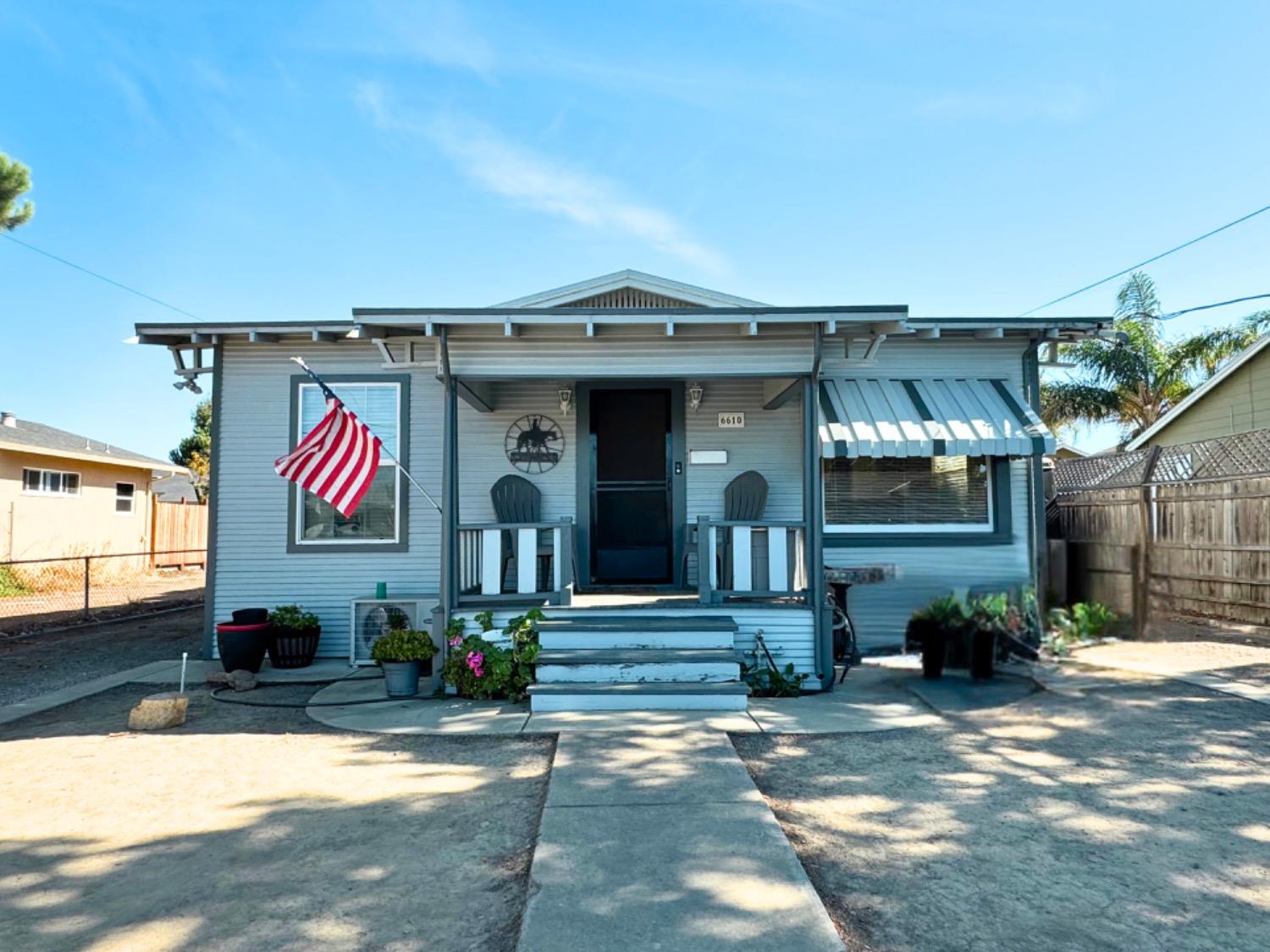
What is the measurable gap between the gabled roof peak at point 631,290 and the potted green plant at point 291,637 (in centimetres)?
366

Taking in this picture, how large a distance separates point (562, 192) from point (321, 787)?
37.9ft

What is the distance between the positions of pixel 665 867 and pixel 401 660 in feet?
12.1

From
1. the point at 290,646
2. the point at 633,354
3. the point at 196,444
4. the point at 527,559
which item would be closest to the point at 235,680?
the point at 290,646

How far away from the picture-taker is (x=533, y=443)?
7805 millimetres

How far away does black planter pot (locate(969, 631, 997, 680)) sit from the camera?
650 cm

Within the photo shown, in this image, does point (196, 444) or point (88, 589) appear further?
point (196, 444)

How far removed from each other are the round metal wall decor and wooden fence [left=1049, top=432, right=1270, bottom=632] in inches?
254

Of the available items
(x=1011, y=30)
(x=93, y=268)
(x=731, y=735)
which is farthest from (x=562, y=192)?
(x=731, y=735)

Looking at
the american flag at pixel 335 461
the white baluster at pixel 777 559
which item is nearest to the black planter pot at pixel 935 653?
the white baluster at pixel 777 559

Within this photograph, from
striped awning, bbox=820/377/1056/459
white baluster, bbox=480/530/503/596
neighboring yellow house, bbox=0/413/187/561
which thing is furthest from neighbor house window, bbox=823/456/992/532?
neighboring yellow house, bbox=0/413/187/561

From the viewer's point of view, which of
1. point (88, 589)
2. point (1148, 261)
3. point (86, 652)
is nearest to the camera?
point (86, 652)

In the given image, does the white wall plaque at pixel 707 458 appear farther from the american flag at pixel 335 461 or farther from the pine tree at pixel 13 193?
the pine tree at pixel 13 193

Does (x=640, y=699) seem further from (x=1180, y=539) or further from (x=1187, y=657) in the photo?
(x=1180, y=539)

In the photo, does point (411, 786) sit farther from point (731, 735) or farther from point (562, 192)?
point (562, 192)
